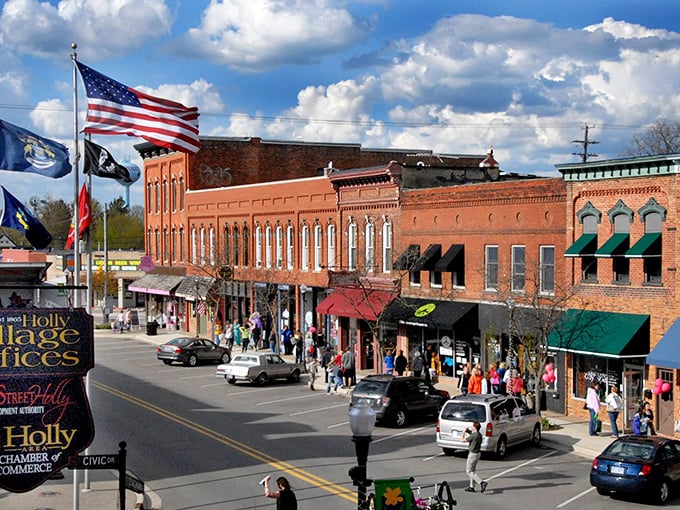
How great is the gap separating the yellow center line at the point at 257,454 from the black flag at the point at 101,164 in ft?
25.9

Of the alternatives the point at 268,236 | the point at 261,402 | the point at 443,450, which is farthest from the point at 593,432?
the point at 268,236

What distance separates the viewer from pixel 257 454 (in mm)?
25266

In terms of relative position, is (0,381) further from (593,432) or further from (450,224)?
(450,224)

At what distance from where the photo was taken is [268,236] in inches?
2175

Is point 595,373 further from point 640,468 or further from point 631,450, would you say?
point 640,468

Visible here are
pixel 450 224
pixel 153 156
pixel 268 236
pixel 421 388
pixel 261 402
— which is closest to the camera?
pixel 421 388

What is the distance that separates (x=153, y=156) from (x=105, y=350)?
2050 cm

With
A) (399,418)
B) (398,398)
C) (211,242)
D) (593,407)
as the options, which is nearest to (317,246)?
(211,242)

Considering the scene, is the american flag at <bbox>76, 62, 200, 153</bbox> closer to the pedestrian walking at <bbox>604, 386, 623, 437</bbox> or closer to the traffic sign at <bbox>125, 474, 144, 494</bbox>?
the traffic sign at <bbox>125, 474, 144, 494</bbox>

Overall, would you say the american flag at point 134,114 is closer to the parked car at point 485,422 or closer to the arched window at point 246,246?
the parked car at point 485,422

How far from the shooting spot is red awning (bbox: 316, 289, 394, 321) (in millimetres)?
41588

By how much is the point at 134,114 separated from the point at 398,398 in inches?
530

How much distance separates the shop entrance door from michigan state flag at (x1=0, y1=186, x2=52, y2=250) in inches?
719

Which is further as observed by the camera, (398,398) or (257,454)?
(398,398)
